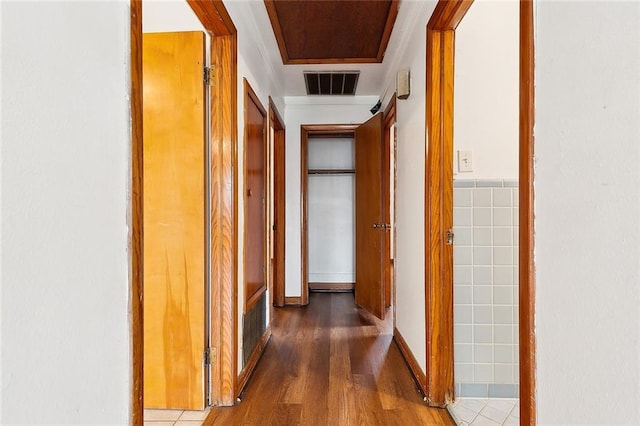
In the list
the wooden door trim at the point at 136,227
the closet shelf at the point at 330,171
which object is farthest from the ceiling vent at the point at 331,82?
the wooden door trim at the point at 136,227

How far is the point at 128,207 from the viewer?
0.94 meters

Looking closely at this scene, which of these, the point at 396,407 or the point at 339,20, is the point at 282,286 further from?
the point at 339,20

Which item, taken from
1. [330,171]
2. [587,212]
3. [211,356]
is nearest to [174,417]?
[211,356]

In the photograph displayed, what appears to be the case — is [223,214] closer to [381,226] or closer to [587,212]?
[587,212]

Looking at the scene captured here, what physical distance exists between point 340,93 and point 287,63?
2.84 ft

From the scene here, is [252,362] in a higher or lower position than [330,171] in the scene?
lower

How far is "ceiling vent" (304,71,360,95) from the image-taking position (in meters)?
3.35

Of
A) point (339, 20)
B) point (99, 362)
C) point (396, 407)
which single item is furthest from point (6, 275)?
point (339, 20)

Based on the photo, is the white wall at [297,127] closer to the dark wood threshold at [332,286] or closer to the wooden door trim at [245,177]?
the dark wood threshold at [332,286]

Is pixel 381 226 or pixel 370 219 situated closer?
pixel 381 226

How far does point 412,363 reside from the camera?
2.21 m

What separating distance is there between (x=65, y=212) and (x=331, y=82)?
318 cm

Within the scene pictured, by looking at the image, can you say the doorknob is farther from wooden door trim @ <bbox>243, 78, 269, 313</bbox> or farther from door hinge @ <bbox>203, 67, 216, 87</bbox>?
door hinge @ <bbox>203, 67, 216, 87</bbox>

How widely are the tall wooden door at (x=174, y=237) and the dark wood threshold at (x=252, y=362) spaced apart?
265 mm
